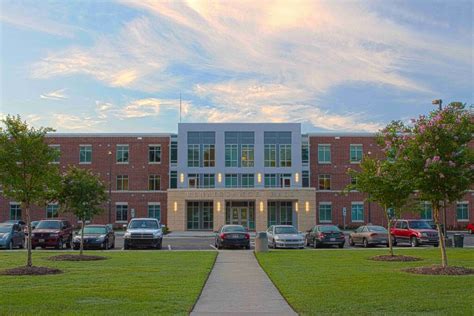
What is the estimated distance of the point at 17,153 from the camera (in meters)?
17.9

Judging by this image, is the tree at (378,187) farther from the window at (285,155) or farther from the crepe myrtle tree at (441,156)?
the window at (285,155)

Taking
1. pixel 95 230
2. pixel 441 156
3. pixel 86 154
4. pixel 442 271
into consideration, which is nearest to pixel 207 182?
pixel 86 154

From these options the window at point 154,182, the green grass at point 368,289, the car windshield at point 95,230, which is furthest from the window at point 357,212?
the green grass at point 368,289

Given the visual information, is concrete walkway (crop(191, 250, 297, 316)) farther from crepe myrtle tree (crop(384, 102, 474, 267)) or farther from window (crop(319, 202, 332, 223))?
window (crop(319, 202, 332, 223))

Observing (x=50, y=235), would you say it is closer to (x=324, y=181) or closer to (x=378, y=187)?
(x=378, y=187)

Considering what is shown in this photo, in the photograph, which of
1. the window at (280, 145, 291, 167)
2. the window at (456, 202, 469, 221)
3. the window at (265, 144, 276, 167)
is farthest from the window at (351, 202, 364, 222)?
the window at (456, 202, 469, 221)

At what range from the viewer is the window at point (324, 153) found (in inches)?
2484

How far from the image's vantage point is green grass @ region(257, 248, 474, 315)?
11039 mm

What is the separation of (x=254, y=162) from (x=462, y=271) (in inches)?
1765

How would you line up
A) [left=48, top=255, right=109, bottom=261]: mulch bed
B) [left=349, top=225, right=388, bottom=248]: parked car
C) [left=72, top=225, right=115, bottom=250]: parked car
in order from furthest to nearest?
[left=349, top=225, right=388, bottom=248]: parked car → [left=72, top=225, right=115, bottom=250]: parked car → [left=48, top=255, right=109, bottom=261]: mulch bed

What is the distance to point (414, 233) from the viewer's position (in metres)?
33.2

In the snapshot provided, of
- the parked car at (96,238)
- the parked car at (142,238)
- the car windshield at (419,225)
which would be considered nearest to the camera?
the parked car at (96,238)

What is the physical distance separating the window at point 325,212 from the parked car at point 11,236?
117 feet

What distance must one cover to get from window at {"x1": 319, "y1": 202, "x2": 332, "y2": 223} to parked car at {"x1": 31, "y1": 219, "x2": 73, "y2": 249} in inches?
1341
